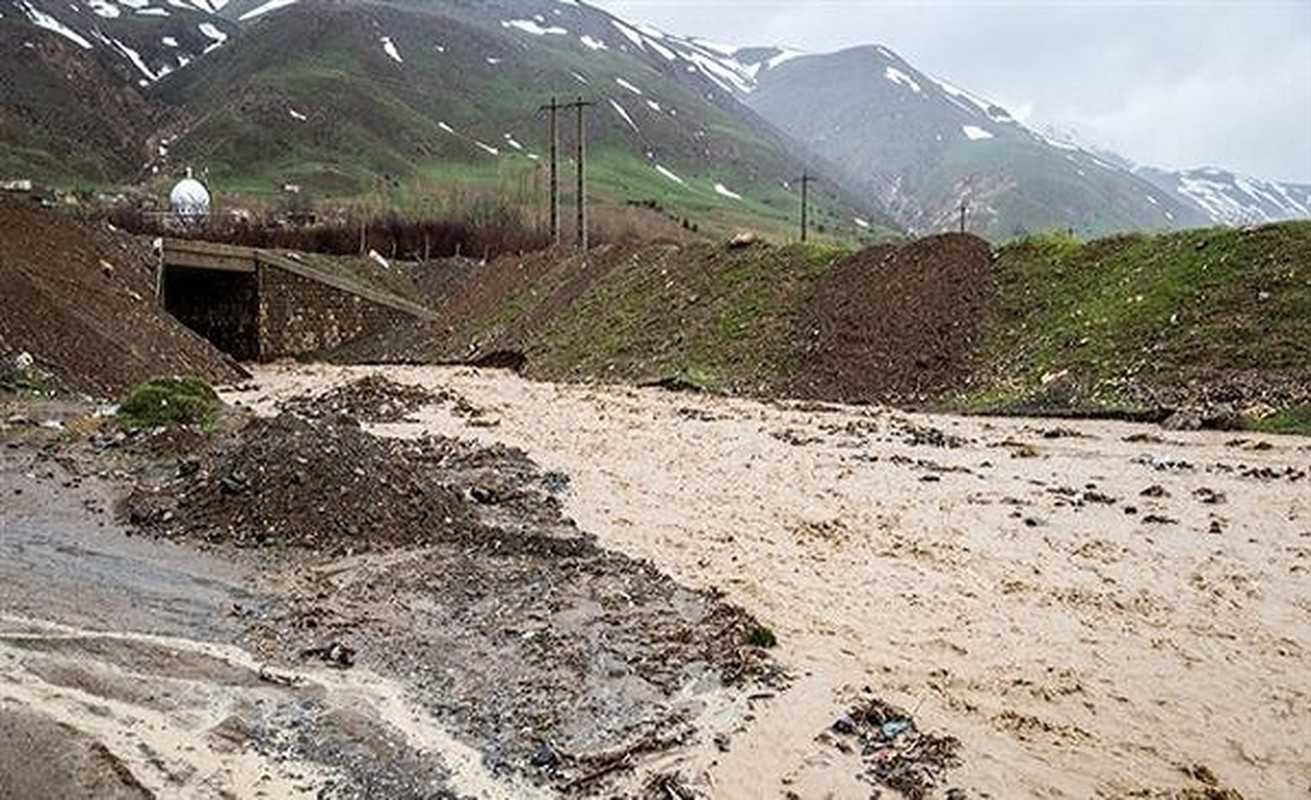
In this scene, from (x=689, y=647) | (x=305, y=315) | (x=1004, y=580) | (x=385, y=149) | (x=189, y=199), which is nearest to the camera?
(x=689, y=647)

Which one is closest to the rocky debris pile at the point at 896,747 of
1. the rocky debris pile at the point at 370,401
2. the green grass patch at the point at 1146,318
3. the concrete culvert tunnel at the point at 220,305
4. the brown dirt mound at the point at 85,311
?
the rocky debris pile at the point at 370,401

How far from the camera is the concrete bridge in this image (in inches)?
1919

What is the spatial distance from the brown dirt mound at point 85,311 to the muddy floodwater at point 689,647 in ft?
35.1

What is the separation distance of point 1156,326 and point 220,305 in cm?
3852

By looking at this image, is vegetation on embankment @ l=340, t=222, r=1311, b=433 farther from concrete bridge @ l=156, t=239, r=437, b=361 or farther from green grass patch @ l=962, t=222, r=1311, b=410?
concrete bridge @ l=156, t=239, r=437, b=361

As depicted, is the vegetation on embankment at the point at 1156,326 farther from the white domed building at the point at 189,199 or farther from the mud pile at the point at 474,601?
the white domed building at the point at 189,199

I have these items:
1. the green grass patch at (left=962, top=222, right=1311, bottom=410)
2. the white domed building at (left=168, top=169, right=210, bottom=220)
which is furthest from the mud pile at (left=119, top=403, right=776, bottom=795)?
the white domed building at (left=168, top=169, right=210, bottom=220)

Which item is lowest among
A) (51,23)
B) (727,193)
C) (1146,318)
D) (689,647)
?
(689,647)

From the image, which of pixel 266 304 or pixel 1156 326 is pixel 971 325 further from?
pixel 266 304

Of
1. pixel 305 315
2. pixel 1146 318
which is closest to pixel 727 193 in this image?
pixel 305 315

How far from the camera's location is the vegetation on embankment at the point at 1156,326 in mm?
26891

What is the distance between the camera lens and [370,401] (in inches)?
1102

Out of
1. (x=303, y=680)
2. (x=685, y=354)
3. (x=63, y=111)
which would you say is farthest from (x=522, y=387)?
(x=63, y=111)

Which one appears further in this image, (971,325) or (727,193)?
(727,193)
